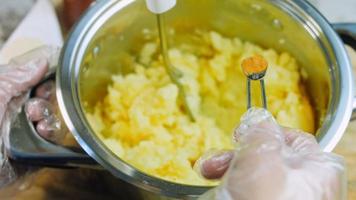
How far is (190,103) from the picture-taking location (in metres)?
0.78

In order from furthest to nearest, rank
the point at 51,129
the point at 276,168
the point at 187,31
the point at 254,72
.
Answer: the point at 187,31, the point at 51,129, the point at 254,72, the point at 276,168

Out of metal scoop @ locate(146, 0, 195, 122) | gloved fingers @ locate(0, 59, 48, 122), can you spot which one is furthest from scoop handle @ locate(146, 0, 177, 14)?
gloved fingers @ locate(0, 59, 48, 122)

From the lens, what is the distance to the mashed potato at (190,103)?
0.71m

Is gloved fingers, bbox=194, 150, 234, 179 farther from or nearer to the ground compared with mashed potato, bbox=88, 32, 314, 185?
farther from the ground

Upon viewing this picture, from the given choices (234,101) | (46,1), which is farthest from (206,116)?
(46,1)

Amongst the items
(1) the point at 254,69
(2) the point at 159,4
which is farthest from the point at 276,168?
(2) the point at 159,4

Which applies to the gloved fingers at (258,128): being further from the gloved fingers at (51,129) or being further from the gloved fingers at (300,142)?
the gloved fingers at (51,129)

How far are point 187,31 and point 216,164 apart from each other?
13.9 inches

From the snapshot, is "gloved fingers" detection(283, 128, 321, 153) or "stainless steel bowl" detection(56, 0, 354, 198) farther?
"stainless steel bowl" detection(56, 0, 354, 198)

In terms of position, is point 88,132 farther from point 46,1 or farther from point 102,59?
point 46,1

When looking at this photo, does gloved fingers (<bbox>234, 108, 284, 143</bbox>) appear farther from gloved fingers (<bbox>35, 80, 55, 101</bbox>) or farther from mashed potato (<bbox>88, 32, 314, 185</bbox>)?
gloved fingers (<bbox>35, 80, 55, 101</bbox>)

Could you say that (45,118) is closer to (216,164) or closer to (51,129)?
(51,129)

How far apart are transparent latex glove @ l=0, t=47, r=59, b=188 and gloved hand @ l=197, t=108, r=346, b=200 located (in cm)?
30

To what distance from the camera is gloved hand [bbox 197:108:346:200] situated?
44 centimetres
